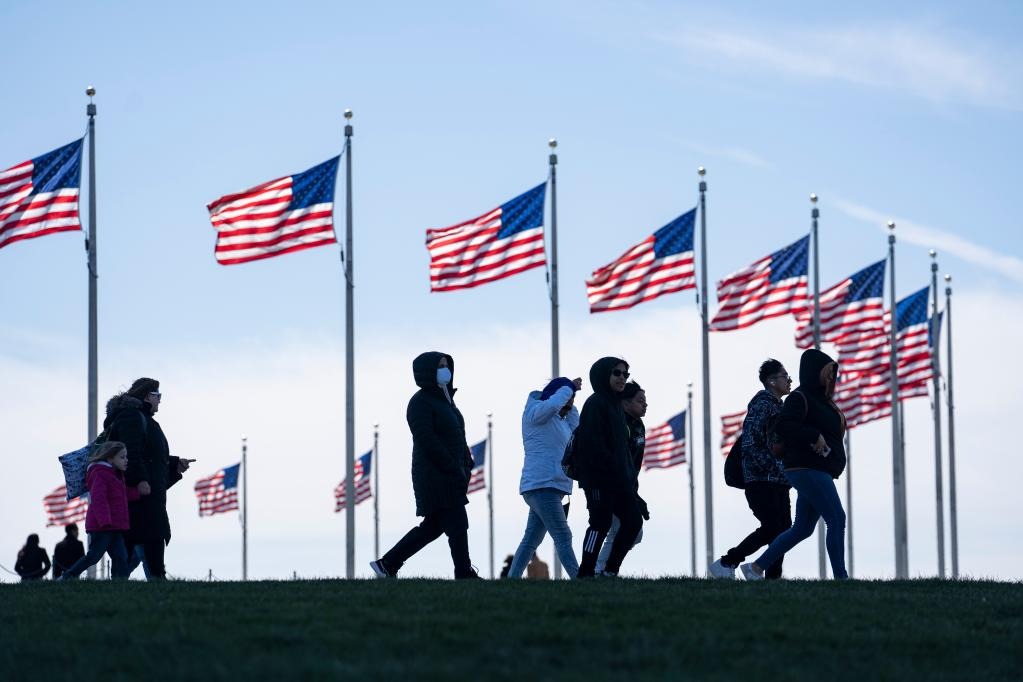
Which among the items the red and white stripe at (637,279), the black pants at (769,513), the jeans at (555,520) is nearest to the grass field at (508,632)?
the jeans at (555,520)

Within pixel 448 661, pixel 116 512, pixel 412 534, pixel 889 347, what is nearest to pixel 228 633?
pixel 448 661

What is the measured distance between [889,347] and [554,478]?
2685 centimetres

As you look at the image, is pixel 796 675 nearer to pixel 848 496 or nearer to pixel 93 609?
pixel 93 609

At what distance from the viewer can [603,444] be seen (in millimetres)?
15758

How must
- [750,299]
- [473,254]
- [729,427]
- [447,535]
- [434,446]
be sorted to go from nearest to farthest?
[434,446] < [447,535] < [473,254] < [750,299] < [729,427]

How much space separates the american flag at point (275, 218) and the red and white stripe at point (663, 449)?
1844 cm

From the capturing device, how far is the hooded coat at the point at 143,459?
17.5 m

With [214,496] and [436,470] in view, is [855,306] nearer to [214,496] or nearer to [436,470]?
[214,496]

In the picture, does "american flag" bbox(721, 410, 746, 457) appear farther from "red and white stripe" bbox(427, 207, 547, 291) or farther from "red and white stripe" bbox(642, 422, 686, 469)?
"red and white stripe" bbox(427, 207, 547, 291)

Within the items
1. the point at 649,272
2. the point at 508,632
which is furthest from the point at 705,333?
the point at 508,632

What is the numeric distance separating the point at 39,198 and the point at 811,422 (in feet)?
49.3

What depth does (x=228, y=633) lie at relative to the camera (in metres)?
11.8

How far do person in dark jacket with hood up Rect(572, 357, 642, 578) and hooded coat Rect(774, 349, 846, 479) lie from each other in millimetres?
1447

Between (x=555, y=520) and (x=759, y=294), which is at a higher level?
(x=759, y=294)
